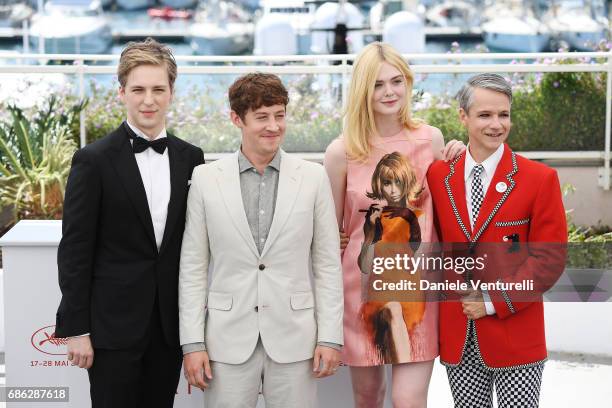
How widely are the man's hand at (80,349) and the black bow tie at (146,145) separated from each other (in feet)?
2.12

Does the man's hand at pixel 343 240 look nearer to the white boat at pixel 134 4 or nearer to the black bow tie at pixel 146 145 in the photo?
the black bow tie at pixel 146 145

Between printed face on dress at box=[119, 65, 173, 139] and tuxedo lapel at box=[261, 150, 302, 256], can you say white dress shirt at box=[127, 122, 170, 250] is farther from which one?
tuxedo lapel at box=[261, 150, 302, 256]

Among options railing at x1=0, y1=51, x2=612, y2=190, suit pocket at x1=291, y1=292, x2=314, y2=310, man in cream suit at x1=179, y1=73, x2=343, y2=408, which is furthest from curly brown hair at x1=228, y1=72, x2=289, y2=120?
railing at x1=0, y1=51, x2=612, y2=190

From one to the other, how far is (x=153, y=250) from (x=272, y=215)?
1.34ft

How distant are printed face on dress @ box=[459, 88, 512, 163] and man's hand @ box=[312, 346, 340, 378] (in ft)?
2.82

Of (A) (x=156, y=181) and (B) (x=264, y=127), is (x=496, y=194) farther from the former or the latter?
(A) (x=156, y=181)

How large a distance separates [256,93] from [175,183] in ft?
1.35

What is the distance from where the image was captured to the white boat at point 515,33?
4588 centimetres

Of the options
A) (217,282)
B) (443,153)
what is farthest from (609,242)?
(217,282)

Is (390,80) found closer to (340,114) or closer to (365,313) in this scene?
(365,313)

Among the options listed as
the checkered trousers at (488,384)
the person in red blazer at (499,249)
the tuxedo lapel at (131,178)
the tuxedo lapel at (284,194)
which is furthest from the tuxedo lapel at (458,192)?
the tuxedo lapel at (131,178)

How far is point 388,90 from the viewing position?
11.7 ft

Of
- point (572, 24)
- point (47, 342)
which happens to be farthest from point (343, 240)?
point (572, 24)

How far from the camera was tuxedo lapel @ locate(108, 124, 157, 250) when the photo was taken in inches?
132
